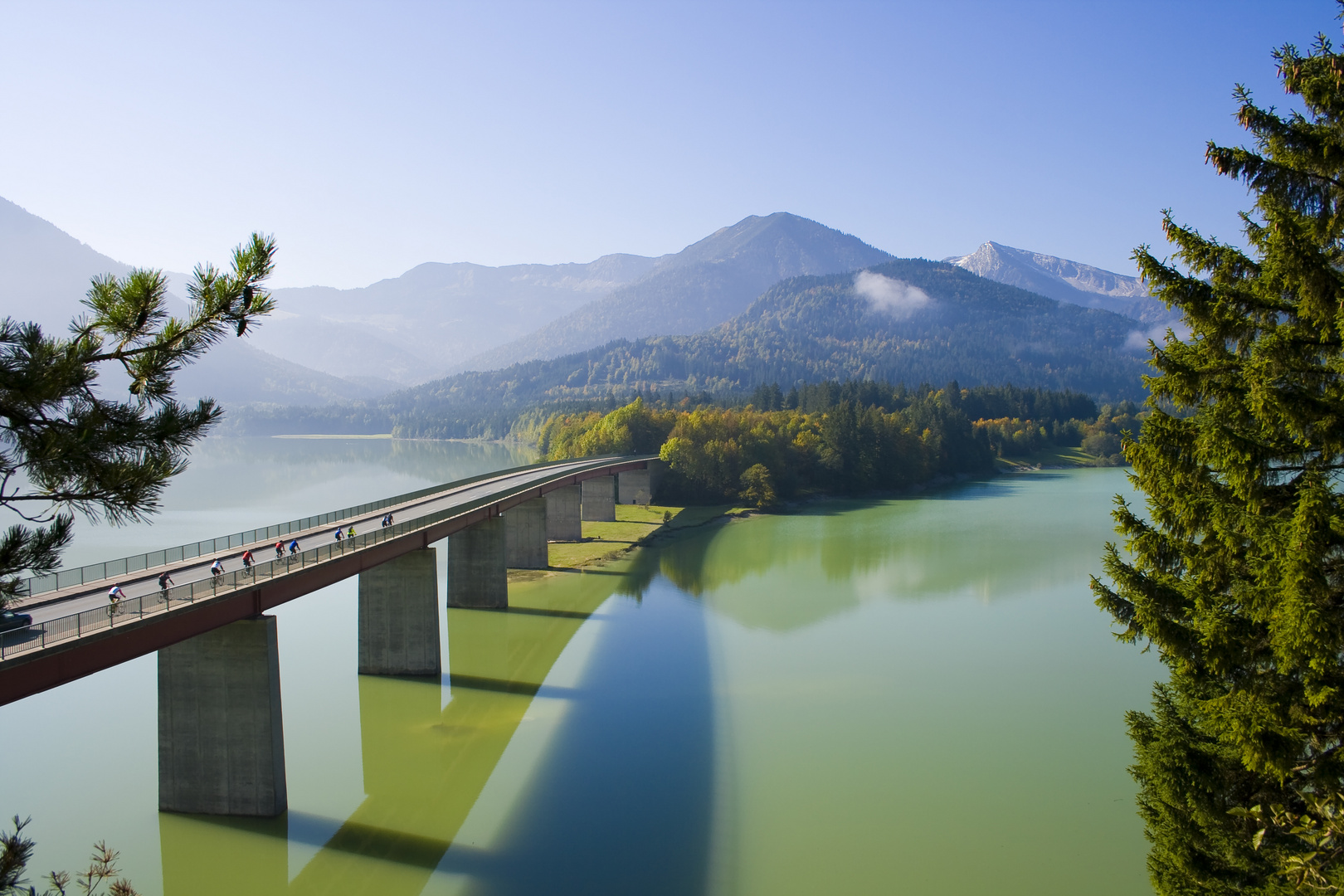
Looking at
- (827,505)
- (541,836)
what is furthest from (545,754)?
(827,505)

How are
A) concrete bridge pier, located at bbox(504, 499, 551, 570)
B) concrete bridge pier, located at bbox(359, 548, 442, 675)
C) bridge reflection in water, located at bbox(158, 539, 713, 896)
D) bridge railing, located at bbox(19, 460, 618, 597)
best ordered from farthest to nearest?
concrete bridge pier, located at bbox(504, 499, 551, 570)
concrete bridge pier, located at bbox(359, 548, 442, 675)
bridge railing, located at bbox(19, 460, 618, 597)
bridge reflection in water, located at bbox(158, 539, 713, 896)

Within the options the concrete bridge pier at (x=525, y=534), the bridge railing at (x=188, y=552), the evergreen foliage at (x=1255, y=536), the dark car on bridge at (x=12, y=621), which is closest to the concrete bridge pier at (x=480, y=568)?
the bridge railing at (x=188, y=552)

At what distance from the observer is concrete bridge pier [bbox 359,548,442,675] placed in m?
34.7

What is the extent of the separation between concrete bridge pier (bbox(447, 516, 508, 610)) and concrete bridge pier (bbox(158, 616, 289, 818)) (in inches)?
934

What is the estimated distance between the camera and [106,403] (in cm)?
842

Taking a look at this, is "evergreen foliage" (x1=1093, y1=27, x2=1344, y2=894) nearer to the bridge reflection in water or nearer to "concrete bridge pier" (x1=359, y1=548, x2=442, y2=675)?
the bridge reflection in water

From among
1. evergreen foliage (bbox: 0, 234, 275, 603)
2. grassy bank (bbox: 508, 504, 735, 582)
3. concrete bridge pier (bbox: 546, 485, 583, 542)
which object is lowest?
grassy bank (bbox: 508, 504, 735, 582)

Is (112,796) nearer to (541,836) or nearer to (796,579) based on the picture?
(541,836)

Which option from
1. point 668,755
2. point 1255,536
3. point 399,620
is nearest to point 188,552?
point 399,620

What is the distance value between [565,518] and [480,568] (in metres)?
22.5

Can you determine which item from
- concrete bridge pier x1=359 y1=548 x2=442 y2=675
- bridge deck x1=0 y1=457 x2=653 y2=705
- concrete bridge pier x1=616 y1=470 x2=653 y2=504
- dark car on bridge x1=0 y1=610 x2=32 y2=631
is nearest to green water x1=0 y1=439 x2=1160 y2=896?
concrete bridge pier x1=359 y1=548 x2=442 y2=675

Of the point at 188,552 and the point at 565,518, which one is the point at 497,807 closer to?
the point at 188,552

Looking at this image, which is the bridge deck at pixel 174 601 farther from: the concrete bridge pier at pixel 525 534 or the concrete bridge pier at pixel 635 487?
the concrete bridge pier at pixel 635 487

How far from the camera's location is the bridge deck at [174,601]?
16.1 meters
